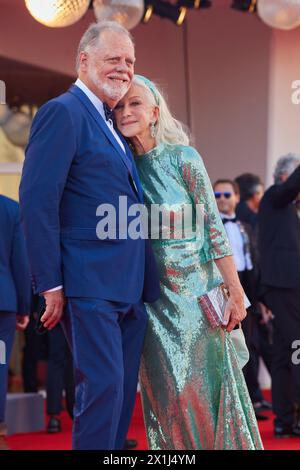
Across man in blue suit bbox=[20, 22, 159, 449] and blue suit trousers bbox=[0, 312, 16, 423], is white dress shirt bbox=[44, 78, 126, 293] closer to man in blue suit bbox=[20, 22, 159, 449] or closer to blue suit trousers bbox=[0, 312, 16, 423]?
man in blue suit bbox=[20, 22, 159, 449]

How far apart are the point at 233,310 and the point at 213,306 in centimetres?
8

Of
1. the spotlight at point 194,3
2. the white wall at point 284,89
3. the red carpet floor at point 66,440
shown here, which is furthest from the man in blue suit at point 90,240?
the white wall at point 284,89

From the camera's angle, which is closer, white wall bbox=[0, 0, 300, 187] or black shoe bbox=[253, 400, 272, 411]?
black shoe bbox=[253, 400, 272, 411]

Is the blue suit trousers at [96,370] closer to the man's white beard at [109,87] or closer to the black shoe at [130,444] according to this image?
the man's white beard at [109,87]

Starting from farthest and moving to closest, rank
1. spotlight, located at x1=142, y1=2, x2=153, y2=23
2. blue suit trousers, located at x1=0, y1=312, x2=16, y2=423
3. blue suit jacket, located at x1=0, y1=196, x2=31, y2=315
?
1. spotlight, located at x1=142, y1=2, x2=153, y2=23
2. blue suit jacket, located at x1=0, y1=196, x2=31, y2=315
3. blue suit trousers, located at x1=0, y1=312, x2=16, y2=423

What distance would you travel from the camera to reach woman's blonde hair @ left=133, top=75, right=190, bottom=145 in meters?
4.02

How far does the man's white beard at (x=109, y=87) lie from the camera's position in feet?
12.2

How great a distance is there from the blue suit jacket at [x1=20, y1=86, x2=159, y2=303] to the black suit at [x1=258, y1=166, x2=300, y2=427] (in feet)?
9.83

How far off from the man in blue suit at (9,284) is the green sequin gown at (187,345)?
197cm

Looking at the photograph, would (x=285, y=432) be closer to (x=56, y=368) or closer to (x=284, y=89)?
Answer: (x=56, y=368)

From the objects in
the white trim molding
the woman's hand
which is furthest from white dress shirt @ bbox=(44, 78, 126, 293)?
the white trim molding

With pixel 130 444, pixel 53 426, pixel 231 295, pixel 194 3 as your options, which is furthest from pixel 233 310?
pixel 194 3

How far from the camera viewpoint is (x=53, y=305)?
11.5 feet
